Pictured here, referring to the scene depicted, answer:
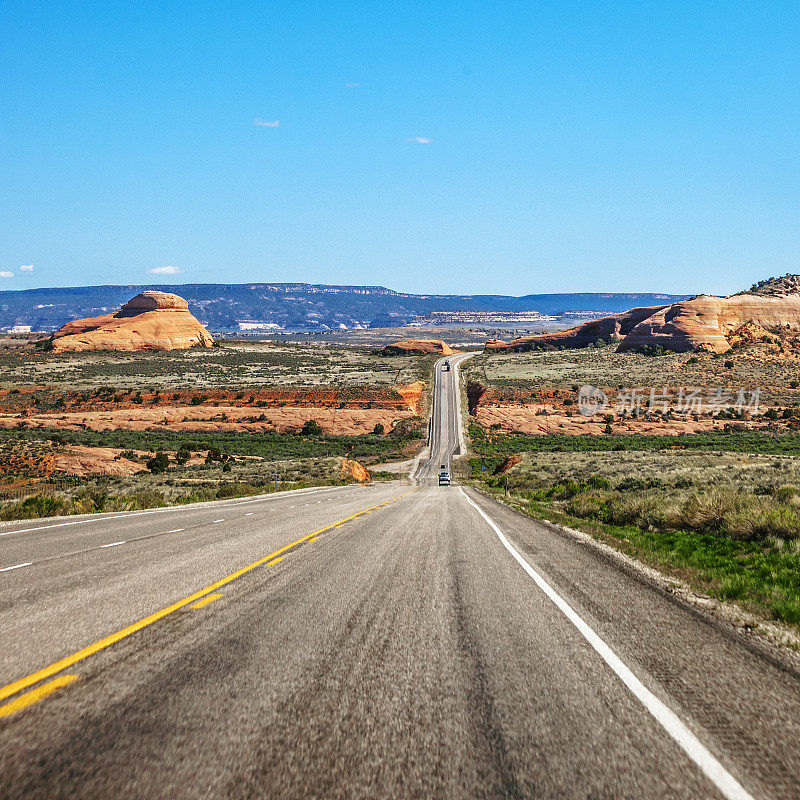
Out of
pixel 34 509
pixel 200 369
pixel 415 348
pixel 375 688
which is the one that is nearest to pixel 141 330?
pixel 200 369

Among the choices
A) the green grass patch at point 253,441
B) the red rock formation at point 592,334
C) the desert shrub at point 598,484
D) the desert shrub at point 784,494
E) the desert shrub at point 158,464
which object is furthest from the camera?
the red rock formation at point 592,334

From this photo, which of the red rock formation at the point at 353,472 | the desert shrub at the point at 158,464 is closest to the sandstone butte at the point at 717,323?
the red rock formation at the point at 353,472

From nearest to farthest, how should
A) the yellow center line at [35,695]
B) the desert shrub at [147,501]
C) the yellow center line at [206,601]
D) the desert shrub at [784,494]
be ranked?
the yellow center line at [35,695] → the yellow center line at [206,601] → the desert shrub at [784,494] → the desert shrub at [147,501]

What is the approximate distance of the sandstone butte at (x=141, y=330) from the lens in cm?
12800

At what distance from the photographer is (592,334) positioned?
15125 centimetres

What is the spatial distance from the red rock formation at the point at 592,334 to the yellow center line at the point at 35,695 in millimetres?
151919

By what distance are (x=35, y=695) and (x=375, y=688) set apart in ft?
7.70

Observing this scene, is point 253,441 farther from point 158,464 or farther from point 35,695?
point 35,695

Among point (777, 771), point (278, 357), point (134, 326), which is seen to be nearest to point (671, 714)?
point (777, 771)

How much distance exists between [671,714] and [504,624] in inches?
87.2

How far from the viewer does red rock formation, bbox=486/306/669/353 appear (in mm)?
146500

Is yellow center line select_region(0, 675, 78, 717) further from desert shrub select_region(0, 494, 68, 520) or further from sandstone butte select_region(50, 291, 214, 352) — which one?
sandstone butte select_region(50, 291, 214, 352)

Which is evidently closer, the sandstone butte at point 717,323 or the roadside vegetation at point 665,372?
the roadside vegetation at point 665,372

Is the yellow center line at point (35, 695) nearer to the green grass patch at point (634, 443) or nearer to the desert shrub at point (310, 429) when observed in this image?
the green grass patch at point (634, 443)
